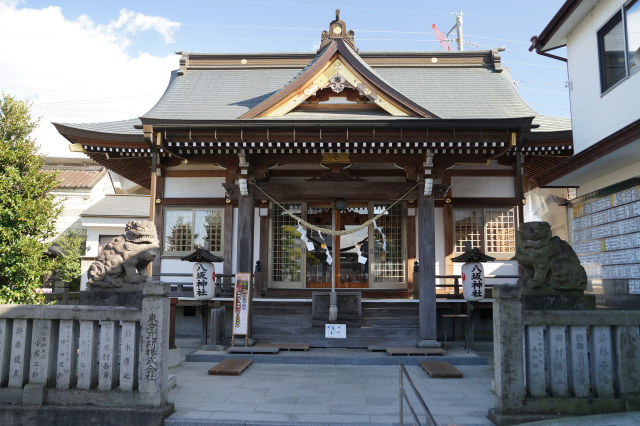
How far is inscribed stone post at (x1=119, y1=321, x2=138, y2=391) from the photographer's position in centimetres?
549

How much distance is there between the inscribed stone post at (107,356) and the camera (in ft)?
18.1

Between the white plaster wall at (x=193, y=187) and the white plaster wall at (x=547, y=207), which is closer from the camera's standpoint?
the white plaster wall at (x=193, y=187)

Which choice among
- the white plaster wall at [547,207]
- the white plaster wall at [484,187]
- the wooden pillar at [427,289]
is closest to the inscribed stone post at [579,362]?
the wooden pillar at [427,289]

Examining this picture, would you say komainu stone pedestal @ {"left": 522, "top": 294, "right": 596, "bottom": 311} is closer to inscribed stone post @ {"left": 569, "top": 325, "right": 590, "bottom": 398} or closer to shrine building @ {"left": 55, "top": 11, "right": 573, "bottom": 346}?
inscribed stone post @ {"left": 569, "top": 325, "right": 590, "bottom": 398}

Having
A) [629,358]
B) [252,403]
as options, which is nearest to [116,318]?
[252,403]

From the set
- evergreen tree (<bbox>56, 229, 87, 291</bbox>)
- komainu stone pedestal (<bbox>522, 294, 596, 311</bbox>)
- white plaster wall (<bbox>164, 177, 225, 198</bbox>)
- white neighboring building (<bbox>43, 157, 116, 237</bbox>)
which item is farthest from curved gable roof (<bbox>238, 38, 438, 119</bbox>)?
white neighboring building (<bbox>43, 157, 116, 237</bbox>)

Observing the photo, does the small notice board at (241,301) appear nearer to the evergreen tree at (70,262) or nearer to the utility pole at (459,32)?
the evergreen tree at (70,262)

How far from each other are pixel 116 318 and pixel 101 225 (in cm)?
1874

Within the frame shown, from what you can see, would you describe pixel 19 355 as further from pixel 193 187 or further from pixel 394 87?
pixel 394 87

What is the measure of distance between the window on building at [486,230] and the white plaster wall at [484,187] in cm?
45

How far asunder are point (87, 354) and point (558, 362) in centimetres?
585

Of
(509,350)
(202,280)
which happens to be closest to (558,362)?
(509,350)

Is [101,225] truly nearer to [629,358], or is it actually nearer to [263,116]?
[263,116]

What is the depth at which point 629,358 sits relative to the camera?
523 cm
